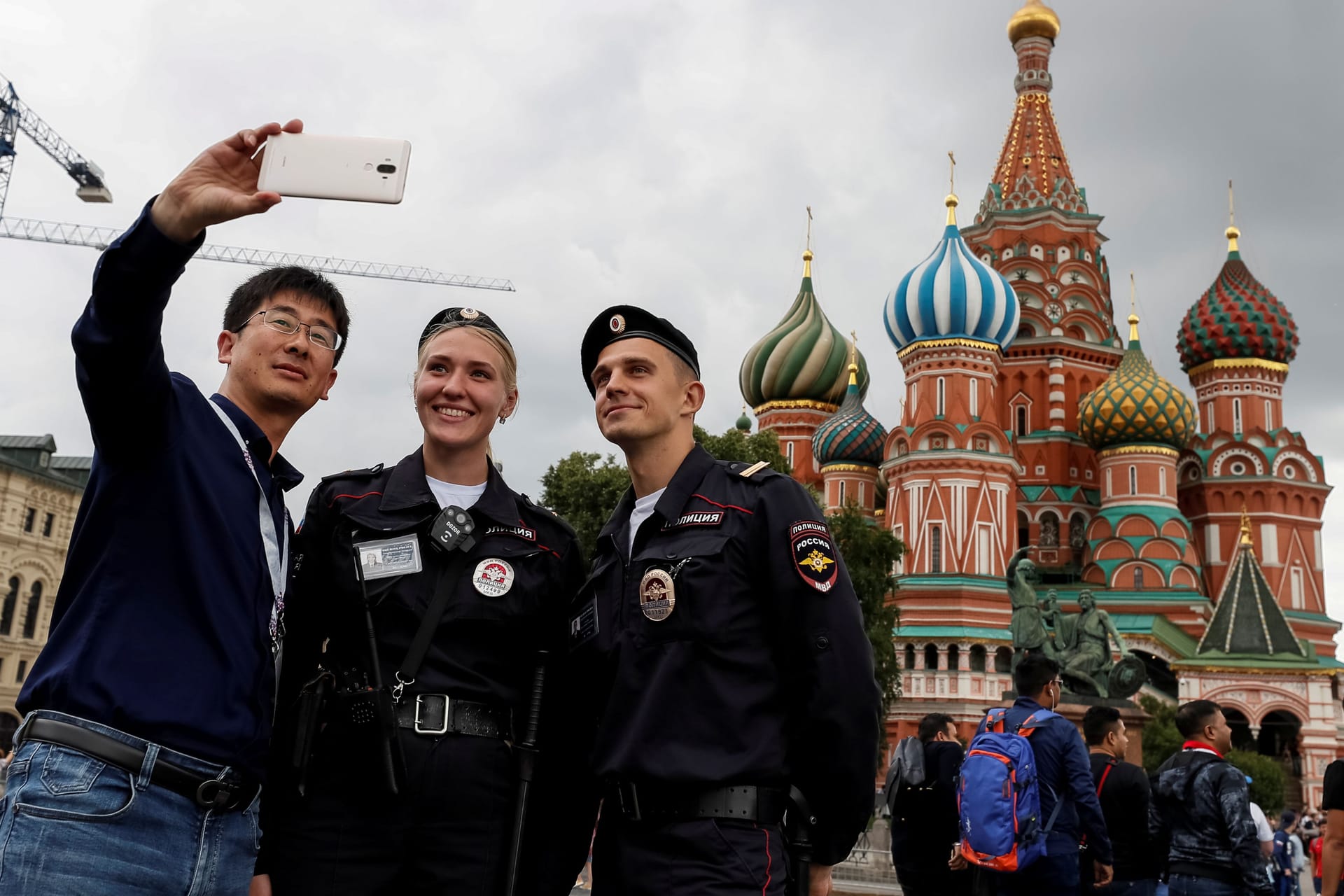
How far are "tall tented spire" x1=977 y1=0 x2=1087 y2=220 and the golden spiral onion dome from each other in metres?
0.03

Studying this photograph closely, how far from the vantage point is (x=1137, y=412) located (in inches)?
1791

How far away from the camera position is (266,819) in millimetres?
3430

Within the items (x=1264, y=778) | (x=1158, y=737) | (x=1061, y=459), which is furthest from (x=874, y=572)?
(x=1061, y=459)

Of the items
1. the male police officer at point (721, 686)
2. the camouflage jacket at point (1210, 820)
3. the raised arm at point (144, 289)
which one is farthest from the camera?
the camouflage jacket at point (1210, 820)

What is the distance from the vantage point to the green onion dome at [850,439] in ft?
160

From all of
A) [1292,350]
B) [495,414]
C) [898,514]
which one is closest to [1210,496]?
[1292,350]

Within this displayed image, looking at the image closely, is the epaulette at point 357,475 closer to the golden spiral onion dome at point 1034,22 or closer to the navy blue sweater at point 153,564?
the navy blue sweater at point 153,564

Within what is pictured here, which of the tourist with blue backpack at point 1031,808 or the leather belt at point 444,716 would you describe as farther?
the tourist with blue backpack at point 1031,808

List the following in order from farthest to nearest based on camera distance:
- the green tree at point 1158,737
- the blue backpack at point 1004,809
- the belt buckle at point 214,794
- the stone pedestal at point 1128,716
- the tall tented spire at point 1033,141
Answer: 1. the tall tented spire at point 1033,141
2. the green tree at point 1158,737
3. the stone pedestal at point 1128,716
4. the blue backpack at point 1004,809
5. the belt buckle at point 214,794

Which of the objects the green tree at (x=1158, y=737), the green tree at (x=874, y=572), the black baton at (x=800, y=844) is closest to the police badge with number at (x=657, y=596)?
the black baton at (x=800, y=844)

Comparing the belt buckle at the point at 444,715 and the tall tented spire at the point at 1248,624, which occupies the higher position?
the tall tented spire at the point at 1248,624

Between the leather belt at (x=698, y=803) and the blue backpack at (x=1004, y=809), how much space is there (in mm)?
3547

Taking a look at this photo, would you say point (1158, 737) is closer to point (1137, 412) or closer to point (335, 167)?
point (1137, 412)

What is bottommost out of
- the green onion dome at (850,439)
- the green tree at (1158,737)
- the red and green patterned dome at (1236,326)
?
A: the green tree at (1158,737)
